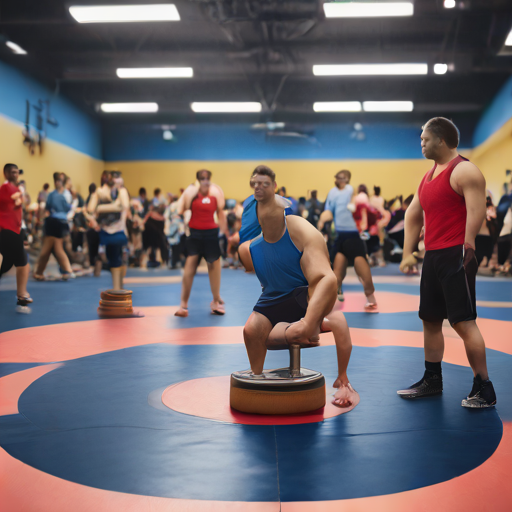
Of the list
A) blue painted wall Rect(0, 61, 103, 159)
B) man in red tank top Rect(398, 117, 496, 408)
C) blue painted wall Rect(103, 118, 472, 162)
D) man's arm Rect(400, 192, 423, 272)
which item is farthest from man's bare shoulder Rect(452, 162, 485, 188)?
blue painted wall Rect(103, 118, 472, 162)

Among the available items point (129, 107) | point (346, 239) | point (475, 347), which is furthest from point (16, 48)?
point (475, 347)

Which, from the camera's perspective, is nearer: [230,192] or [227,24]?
[227,24]

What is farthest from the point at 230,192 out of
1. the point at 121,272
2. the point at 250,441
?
the point at 250,441

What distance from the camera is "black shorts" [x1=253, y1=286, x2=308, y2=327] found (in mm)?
3432

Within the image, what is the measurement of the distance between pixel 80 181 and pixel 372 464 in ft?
66.1

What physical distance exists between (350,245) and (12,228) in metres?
4.32

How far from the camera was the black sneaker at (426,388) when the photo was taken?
3.62m

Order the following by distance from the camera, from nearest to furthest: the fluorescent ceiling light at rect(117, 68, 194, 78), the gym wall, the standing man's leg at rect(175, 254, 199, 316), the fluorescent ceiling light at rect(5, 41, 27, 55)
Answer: the standing man's leg at rect(175, 254, 199, 316) → the fluorescent ceiling light at rect(5, 41, 27, 55) → the gym wall → the fluorescent ceiling light at rect(117, 68, 194, 78)

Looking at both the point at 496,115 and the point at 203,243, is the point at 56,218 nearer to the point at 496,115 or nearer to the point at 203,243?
the point at 203,243

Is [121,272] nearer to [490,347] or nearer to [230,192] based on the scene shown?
[490,347]

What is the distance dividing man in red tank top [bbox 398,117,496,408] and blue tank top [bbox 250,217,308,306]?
0.73 meters

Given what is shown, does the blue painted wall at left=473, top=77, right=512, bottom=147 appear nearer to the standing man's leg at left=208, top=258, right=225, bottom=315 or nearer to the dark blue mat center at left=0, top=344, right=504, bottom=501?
the standing man's leg at left=208, top=258, right=225, bottom=315

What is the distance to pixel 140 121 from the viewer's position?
23.7 metres

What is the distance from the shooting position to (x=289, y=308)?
3.46 metres
